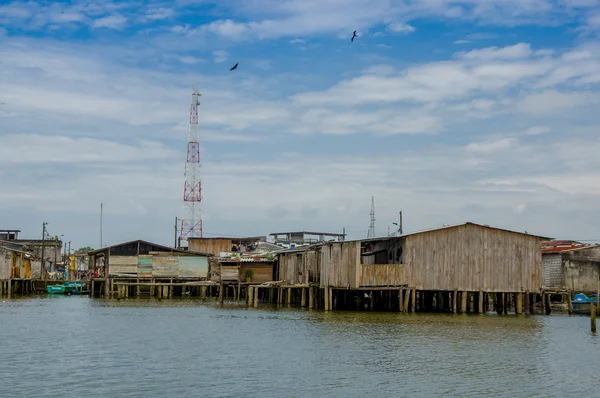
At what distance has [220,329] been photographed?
35.2 m

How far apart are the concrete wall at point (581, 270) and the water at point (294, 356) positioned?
16.8 metres

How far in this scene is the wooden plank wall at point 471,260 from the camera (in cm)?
4400

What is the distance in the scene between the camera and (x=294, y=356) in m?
26.2

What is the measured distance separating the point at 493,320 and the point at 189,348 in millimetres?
19970

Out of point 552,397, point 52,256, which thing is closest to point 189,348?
point 552,397

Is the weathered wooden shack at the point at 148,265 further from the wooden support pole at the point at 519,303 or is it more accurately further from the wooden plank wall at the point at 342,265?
the wooden support pole at the point at 519,303

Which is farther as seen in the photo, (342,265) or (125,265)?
(125,265)

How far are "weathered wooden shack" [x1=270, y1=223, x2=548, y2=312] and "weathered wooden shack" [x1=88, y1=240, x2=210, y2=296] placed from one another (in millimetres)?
23151

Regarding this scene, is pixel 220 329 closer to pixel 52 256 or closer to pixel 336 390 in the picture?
pixel 336 390

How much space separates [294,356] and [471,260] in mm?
21098

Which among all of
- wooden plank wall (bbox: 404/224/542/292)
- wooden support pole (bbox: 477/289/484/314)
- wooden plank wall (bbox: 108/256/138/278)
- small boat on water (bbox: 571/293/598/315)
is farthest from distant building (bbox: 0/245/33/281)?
small boat on water (bbox: 571/293/598/315)

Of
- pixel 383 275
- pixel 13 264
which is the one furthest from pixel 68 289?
pixel 383 275

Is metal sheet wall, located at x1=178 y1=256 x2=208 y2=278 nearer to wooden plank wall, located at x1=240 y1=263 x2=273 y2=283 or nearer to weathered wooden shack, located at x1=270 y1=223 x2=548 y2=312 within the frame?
wooden plank wall, located at x1=240 y1=263 x2=273 y2=283

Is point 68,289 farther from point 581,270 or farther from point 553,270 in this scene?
point 581,270
